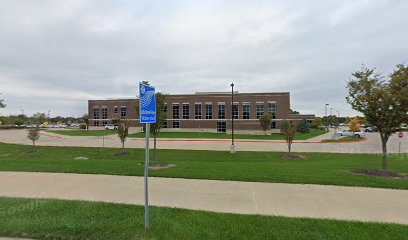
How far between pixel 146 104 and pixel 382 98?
9.86 meters

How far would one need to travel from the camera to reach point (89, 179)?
7.65 m

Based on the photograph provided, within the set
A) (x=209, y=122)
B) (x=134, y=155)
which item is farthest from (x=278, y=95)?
(x=134, y=155)

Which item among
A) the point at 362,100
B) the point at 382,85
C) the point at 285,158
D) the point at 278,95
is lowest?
the point at 285,158

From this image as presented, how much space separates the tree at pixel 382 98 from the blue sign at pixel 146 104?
31.0 feet

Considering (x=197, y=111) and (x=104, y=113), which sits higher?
(x=197, y=111)

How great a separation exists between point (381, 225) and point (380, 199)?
2.07 m

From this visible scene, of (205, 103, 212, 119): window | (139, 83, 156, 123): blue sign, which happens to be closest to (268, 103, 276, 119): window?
(205, 103, 212, 119): window

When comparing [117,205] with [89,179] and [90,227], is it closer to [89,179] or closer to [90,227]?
[90,227]

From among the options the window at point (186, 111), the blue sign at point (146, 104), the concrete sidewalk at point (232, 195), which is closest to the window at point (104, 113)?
the window at point (186, 111)

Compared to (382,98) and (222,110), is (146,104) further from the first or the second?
(222,110)

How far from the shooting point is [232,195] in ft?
19.5

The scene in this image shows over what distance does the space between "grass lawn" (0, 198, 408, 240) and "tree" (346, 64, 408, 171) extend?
21.5 ft

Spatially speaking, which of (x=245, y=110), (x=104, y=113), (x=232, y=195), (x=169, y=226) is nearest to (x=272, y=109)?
(x=245, y=110)

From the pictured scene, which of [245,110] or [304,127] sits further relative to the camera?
[245,110]
